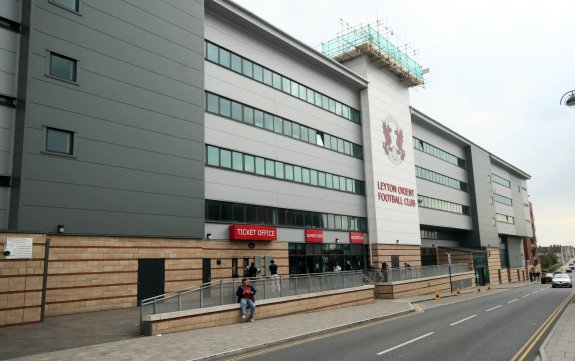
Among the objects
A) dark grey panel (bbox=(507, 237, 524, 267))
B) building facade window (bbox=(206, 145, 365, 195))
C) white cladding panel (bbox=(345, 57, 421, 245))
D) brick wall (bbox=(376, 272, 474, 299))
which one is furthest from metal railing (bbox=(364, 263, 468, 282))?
dark grey panel (bbox=(507, 237, 524, 267))

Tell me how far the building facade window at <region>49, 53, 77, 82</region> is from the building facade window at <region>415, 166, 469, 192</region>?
1560 inches

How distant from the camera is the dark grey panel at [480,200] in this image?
63094mm

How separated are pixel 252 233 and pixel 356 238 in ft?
43.6

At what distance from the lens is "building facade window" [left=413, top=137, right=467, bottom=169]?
53.6 metres

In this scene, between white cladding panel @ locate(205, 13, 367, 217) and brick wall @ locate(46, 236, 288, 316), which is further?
white cladding panel @ locate(205, 13, 367, 217)

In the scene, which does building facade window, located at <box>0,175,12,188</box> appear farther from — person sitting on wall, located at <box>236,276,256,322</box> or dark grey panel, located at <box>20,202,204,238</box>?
person sitting on wall, located at <box>236,276,256,322</box>

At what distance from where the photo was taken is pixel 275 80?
3344 cm

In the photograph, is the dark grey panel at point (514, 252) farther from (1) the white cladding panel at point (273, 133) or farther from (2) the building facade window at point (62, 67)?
(2) the building facade window at point (62, 67)

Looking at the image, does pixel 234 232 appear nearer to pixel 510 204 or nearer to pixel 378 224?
pixel 378 224

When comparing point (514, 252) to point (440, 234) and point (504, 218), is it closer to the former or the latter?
point (504, 218)

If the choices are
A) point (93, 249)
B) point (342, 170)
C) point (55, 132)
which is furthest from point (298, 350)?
point (342, 170)

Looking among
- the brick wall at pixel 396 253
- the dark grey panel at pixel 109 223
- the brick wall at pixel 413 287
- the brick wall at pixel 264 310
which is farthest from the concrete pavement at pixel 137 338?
the brick wall at pixel 396 253

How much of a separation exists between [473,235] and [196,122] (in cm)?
4982

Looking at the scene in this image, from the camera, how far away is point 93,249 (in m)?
19.8
